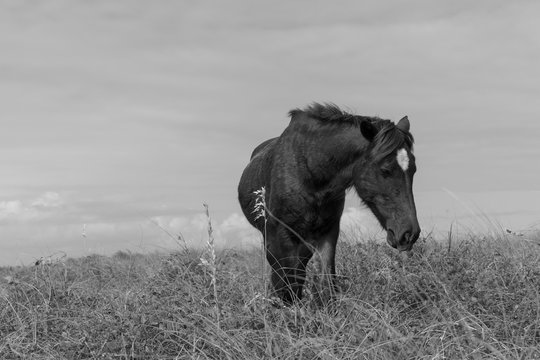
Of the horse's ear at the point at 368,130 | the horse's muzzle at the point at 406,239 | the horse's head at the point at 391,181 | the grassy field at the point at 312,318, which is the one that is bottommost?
the grassy field at the point at 312,318

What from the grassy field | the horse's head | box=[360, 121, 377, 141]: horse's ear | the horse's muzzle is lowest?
the grassy field

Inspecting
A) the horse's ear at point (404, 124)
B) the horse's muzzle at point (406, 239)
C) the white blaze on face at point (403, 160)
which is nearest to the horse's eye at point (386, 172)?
the white blaze on face at point (403, 160)

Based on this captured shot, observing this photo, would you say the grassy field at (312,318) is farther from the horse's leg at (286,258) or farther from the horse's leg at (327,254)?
the horse's leg at (286,258)

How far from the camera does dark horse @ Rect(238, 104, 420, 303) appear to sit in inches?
253

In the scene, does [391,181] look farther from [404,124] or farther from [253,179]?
[253,179]

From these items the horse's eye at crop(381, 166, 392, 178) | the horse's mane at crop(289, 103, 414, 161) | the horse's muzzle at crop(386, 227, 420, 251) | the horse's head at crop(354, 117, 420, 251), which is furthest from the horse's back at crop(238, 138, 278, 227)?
the horse's muzzle at crop(386, 227, 420, 251)

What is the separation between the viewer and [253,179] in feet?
28.7

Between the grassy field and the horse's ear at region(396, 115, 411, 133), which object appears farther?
the horse's ear at region(396, 115, 411, 133)

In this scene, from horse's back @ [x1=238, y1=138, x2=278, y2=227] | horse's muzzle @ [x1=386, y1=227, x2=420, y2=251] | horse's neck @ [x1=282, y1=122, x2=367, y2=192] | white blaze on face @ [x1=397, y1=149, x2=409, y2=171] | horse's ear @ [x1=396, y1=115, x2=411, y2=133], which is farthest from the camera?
horse's back @ [x1=238, y1=138, x2=278, y2=227]

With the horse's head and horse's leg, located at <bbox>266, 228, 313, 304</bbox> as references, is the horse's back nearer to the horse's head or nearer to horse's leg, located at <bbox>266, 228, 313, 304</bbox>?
horse's leg, located at <bbox>266, 228, 313, 304</bbox>

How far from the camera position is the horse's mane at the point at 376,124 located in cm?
642

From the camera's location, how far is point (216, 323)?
4793 millimetres

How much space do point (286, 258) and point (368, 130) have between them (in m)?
1.66

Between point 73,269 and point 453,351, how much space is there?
7.90m
